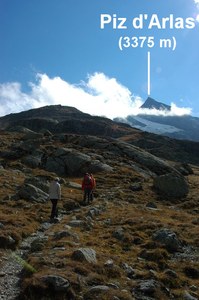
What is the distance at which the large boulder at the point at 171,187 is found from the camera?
180 feet

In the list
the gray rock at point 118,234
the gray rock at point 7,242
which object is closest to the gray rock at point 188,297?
the gray rock at point 7,242

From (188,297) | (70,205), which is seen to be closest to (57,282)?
(188,297)

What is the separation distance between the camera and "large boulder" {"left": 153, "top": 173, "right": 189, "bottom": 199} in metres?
54.8

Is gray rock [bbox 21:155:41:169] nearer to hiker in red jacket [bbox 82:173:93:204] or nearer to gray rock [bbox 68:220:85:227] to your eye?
hiker in red jacket [bbox 82:173:93:204]

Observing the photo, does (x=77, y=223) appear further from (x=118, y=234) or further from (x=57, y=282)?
(x=57, y=282)

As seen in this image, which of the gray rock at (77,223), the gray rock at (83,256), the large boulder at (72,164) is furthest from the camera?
the large boulder at (72,164)

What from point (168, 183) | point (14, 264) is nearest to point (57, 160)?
point (168, 183)

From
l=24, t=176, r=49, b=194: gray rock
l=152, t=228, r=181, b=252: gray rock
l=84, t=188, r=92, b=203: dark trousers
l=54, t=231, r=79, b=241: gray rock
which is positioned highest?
l=24, t=176, r=49, b=194: gray rock

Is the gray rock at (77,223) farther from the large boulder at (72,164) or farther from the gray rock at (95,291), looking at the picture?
the large boulder at (72,164)

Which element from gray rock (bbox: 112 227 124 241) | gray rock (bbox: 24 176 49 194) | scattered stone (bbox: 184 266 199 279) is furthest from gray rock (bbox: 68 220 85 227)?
gray rock (bbox: 24 176 49 194)

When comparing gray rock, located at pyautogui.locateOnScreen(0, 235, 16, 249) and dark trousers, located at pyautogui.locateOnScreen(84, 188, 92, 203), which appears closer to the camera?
gray rock, located at pyautogui.locateOnScreen(0, 235, 16, 249)

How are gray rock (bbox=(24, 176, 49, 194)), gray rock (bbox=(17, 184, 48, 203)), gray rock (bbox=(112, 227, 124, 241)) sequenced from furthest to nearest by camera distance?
gray rock (bbox=(24, 176, 49, 194)), gray rock (bbox=(17, 184, 48, 203)), gray rock (bbox=(112, 227, 124, 241))

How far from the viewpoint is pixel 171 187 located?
55.7 meters

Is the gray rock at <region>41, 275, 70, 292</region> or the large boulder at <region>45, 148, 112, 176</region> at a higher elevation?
the large boulder at <region>45, 148, 112, 176</region>
